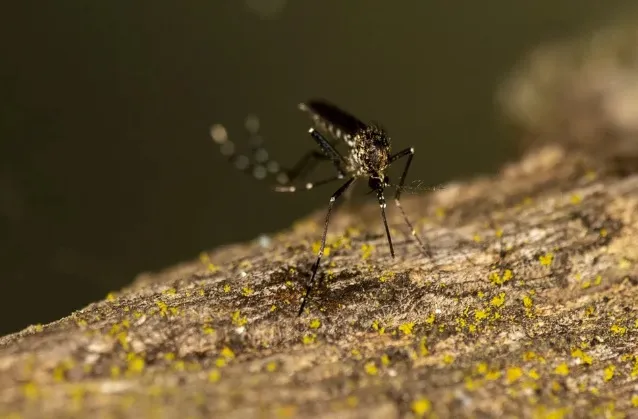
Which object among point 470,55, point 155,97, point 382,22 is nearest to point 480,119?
point 470,55

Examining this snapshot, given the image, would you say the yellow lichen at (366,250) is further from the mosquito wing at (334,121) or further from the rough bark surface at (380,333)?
the mosquito wing at (334,121)

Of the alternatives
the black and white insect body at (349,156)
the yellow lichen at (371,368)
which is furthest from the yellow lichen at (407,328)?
the black and white insect body at (349,156)

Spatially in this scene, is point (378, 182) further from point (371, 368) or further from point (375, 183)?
point (371, 368)

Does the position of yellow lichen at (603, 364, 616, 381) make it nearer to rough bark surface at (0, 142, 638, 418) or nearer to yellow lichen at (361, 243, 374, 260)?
rough bark surface at (0, 142, 638, 418)

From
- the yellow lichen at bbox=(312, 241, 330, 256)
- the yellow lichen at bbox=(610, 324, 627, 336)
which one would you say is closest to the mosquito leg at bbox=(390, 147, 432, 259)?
the yellow lichen at bbox=(312, 241, 330, 256)

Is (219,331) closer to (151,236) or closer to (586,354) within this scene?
(586,354)

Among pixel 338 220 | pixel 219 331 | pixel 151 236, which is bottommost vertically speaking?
pixel 219 331
